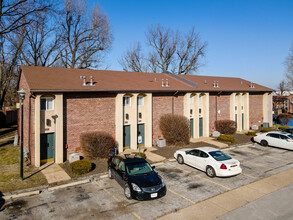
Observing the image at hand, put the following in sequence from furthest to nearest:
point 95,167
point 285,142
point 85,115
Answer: point 285,142
point 85,115
point 95,167

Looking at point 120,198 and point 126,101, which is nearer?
point 120,198

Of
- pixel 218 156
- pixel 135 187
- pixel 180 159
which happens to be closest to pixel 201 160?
pixel 218 156

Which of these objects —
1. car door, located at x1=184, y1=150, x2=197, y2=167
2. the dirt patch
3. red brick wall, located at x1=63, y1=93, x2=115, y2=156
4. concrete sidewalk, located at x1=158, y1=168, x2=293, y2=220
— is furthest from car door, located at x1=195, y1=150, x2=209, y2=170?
red brick wall, located at x1=63, y1=93, x2=115, y2=156

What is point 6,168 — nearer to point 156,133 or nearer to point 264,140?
point 156,133

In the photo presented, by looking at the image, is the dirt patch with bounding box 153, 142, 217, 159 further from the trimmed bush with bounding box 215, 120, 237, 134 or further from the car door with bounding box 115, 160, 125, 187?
the car door with bounding box 115, 160, 125, 187

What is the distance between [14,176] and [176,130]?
481 inches

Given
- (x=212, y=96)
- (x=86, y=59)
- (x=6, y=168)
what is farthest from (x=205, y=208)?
(x=86, y=59)

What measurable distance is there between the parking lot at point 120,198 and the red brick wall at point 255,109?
16.0 m

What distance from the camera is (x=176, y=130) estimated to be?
19125 millimetres

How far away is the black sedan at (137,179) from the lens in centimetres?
927

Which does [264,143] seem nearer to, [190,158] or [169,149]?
[169,149]

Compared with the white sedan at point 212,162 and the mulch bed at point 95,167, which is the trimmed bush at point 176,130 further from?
the mulch bed at point 95,167

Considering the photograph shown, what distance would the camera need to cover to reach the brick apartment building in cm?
1467

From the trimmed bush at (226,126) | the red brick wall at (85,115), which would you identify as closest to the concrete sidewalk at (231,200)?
the red brick wall at (85,115)
